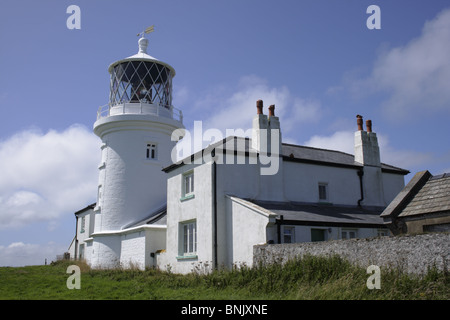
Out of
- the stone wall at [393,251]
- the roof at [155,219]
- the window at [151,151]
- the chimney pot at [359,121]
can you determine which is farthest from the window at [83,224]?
the stone wall at [393,251]

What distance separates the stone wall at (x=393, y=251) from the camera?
9.37m

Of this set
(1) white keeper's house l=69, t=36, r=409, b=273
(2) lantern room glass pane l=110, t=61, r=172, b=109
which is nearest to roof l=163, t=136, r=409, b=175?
(1) white keeper's house l=69, t=36, r=409, b=273

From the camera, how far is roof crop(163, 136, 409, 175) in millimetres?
18812

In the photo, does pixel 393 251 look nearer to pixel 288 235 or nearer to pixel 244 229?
pixel 288 235

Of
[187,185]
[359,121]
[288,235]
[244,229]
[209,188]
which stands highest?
[359,121]

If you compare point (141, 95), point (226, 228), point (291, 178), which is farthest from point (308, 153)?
point (141, 95)

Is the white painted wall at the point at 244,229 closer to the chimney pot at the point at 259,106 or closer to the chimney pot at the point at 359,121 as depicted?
the chimney pot at the point at 259,106

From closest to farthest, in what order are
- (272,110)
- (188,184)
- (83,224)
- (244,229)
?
(244,229) → (188,184) → (272,110) → (83,224)

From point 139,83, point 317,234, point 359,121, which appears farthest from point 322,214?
point 139,83

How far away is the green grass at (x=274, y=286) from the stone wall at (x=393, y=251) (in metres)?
0.23

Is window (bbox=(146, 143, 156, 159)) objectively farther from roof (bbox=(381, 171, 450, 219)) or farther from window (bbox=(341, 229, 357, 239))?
roof (bbox=(381, 171, 450, 219))

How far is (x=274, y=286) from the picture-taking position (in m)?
11.2

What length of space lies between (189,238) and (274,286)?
821 cm
